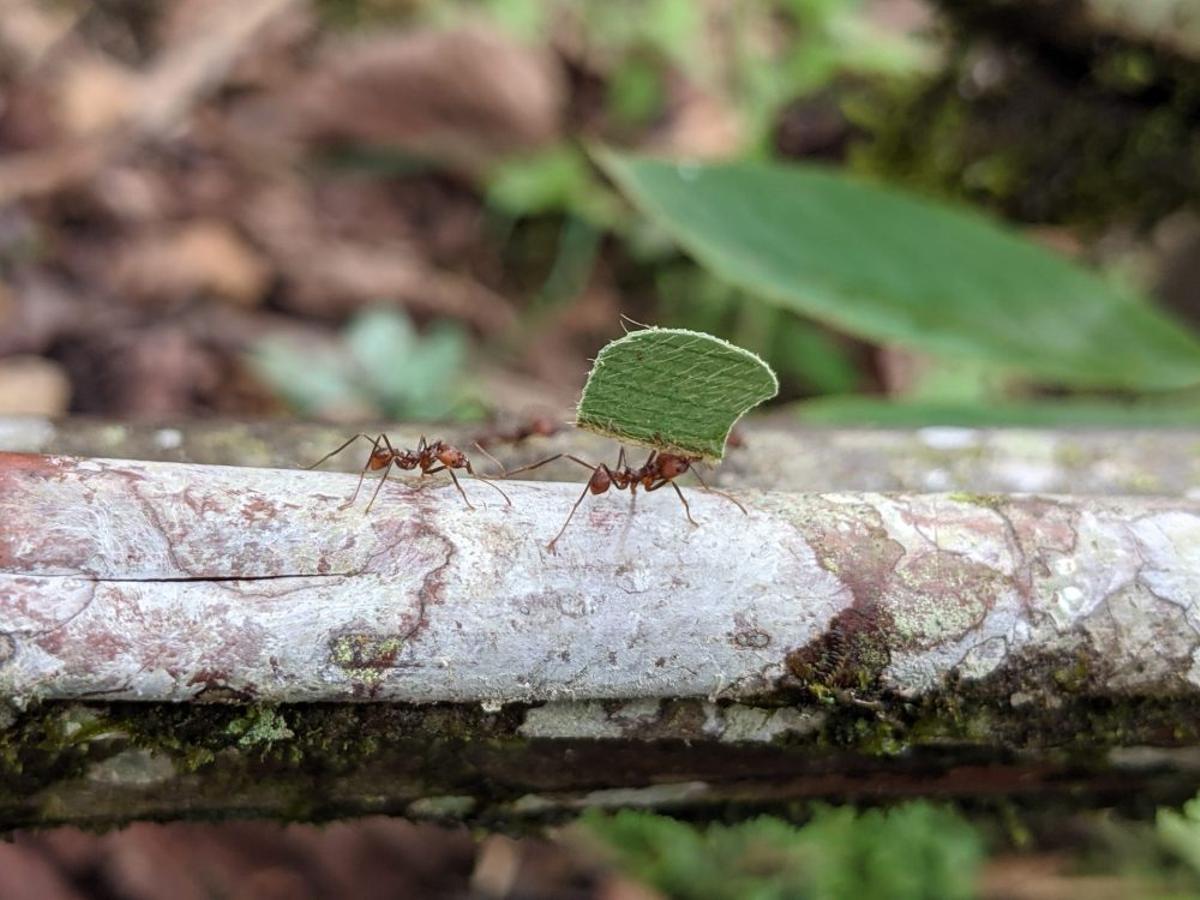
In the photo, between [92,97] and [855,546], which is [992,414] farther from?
[92,97]

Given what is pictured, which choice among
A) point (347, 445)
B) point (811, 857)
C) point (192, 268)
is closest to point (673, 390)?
point (347, 445)

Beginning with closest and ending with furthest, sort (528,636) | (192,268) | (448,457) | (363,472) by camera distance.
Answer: (528,636), (363,472), (448,457), (192,268)

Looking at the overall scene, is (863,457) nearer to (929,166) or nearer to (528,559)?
(528,559)

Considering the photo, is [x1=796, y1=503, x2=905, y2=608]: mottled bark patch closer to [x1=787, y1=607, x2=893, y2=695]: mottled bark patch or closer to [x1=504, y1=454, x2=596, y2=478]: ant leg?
[x1=787, y1=607, x2=893, y2=695]: mottled bark patch

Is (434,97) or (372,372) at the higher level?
(434,97)

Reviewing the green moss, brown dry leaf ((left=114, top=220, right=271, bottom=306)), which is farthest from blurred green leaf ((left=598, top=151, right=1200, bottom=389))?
brown dry leaf ((left=114, top=220, right=271, bottom=306))

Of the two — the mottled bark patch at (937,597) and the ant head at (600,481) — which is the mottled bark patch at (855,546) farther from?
the ant head at (600,481)

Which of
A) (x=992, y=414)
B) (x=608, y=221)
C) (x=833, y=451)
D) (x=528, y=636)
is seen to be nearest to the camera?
(x=528, y=636)
